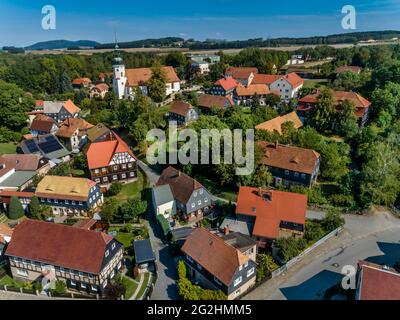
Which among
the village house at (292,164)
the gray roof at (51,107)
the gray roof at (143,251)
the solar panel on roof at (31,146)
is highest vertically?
the gray roof at (51,107)

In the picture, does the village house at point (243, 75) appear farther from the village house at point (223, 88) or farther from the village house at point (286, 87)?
the village house at point (286, 87)

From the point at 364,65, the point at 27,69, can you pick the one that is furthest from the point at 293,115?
the point at 27,69

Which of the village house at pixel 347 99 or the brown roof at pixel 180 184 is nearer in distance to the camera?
the brown roof at pixel 180 184

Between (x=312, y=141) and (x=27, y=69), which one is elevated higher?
(x=27, y=69)

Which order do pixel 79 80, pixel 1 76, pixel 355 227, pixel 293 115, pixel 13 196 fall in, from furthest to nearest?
pixel 79 80 < pixel 1 76 < pixel 293 115 < pixel 13 196 < pixel 355 227

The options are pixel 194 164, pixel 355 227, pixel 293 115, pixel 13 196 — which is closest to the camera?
pixel 355 227

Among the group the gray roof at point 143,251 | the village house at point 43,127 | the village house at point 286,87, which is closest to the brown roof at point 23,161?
the village house at point 43,127

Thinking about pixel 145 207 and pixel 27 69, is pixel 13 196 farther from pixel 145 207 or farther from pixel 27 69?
pixel 27 69
